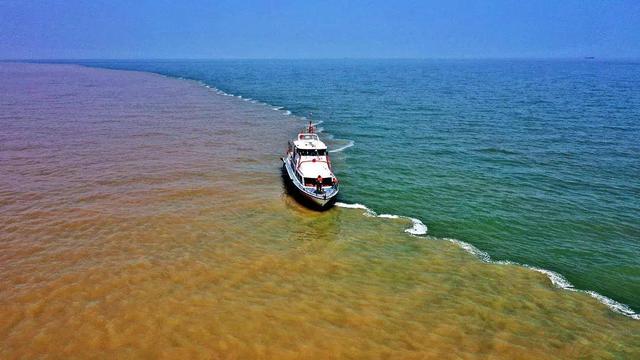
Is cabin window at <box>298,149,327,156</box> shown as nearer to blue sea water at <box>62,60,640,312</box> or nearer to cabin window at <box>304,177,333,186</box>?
cabin window at <box>304,177,333,186</box>

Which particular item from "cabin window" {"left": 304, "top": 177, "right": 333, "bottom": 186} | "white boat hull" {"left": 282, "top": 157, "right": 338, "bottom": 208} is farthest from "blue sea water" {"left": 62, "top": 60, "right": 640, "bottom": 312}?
"white boat hull" {"left": 282, "top": 157, "right": 338, "bottom": 208}

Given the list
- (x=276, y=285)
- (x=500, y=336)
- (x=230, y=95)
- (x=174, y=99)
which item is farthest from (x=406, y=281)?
(x=230, y=95)

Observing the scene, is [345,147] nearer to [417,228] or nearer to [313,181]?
[313,181]

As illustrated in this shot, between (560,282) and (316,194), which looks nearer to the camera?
(560,282)

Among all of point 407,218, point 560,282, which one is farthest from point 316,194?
point 560,282

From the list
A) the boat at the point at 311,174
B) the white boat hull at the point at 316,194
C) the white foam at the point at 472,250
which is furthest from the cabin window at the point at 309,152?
the white foam at the point at 472,250

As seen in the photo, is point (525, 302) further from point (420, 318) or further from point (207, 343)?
point (207, 343)
